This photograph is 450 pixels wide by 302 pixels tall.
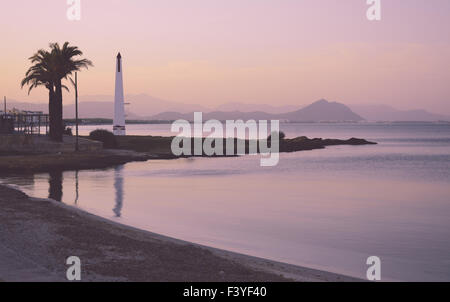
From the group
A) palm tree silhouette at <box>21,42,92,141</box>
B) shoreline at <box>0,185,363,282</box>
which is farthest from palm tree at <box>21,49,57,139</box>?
shoreline at <box>0,185,363,282</box>

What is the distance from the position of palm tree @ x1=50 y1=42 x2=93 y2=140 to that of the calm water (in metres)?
9.69

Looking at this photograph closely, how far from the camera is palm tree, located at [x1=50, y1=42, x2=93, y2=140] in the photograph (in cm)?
4772

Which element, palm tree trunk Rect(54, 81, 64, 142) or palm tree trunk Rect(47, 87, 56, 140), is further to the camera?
palm tree trunk Rect(47, 87, 56, 140)

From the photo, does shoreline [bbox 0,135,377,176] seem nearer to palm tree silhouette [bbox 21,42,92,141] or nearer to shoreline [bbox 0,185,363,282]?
palm tree silhouette [bbox 21,42,92,141]

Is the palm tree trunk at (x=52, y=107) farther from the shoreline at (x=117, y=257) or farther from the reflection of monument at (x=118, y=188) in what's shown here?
the shoreline at (x=117, y=257)

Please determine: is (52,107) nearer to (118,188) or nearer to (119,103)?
(118,188)

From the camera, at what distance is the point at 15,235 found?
13141 millimetres

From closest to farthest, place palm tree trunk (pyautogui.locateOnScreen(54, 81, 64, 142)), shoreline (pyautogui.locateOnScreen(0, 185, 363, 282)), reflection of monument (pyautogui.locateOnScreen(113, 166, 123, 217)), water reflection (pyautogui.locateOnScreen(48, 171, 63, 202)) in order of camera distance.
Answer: shoreline (pyautogui.locateOnScreen(0, 185, 363, 282))
reflection of monument (pyautogui.locateOnScreen(113, 166, 123, 217))
water reflection (pyautogui.locateOnScreen(48, 171, 63, 202))
palm tree trunk (pyautogui.locateOnScreen(54, 81, 64, 142))

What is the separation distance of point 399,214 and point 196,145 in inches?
2088

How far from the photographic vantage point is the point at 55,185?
3056 centimetres

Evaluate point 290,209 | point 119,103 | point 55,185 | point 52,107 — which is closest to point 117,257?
point 290,209

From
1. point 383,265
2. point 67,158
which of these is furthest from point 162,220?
point 67,158

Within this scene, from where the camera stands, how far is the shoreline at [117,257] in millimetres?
9969

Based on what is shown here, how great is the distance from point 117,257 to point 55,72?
1560 inches
